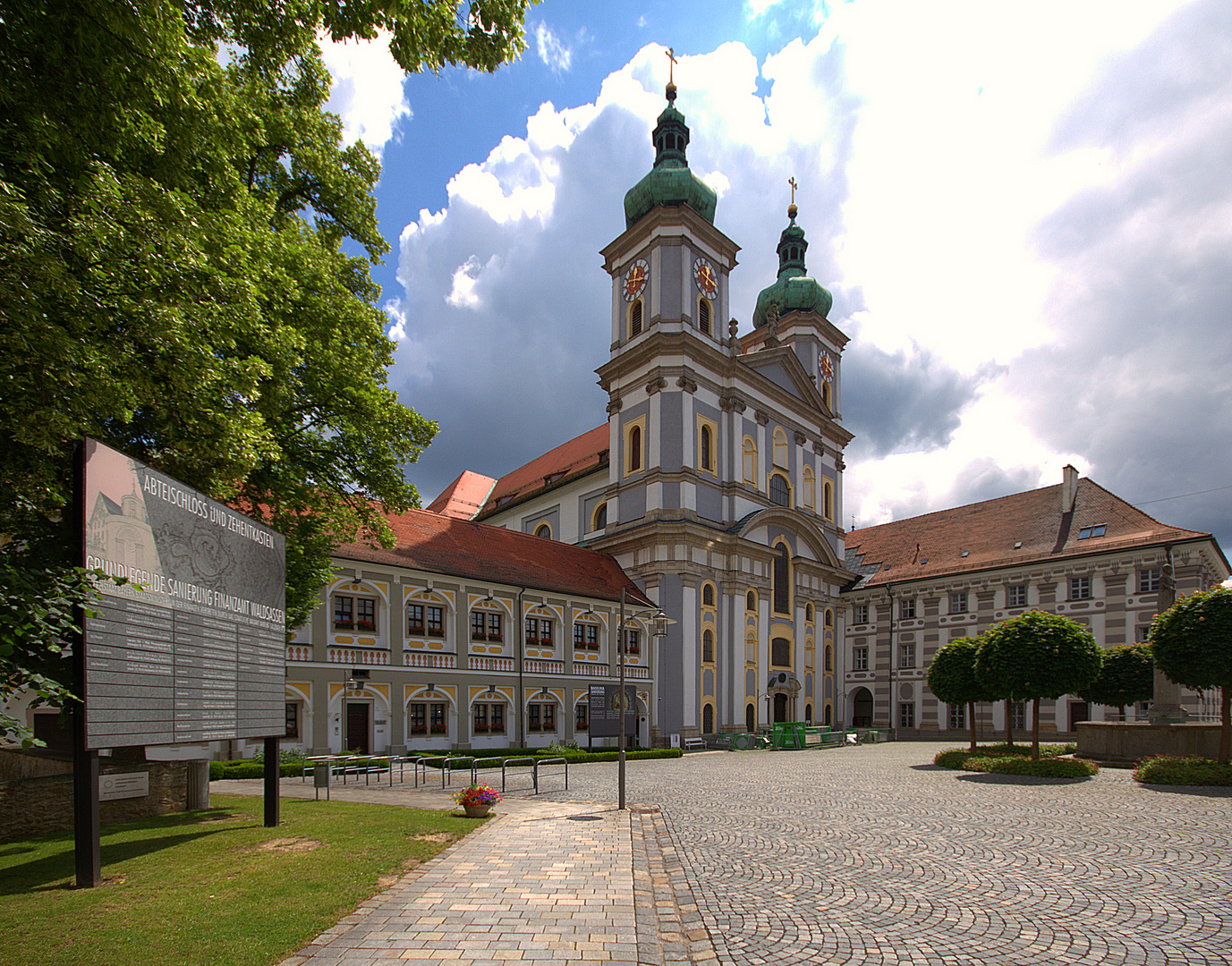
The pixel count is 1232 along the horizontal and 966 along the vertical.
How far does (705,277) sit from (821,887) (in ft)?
128

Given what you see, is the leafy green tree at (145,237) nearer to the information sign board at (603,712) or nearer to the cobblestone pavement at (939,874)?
the cobblestone pavement at (939,874)

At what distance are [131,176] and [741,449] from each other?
37.0 meters

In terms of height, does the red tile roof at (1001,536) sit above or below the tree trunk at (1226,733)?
above

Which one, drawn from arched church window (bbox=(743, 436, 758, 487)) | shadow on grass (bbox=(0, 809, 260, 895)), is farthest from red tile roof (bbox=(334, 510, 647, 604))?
shadow on grass (bbox=(0, 809, 260, 895))

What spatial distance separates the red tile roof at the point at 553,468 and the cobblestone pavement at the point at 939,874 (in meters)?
33.0

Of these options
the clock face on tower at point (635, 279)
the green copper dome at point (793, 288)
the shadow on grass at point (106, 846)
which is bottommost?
the shadow on grass at point (106, 846)

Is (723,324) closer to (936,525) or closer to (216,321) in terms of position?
(936,525)

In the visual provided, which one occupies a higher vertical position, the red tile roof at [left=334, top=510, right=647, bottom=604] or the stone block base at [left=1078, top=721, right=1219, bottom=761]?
the red tile roof at [left=334, top=510, right=647, bottom=604]

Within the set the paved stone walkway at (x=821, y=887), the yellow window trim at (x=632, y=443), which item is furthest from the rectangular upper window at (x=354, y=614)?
the yellow window trim at (x=632, y=443)

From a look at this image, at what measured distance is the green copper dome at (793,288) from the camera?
5450 centimetres

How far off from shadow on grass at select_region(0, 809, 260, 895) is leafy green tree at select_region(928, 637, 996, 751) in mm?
21716

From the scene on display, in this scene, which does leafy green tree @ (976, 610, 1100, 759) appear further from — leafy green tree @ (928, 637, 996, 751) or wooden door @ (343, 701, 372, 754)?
wooden door @ (343, 701, 372, 754)

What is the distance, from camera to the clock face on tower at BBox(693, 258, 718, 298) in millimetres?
43434

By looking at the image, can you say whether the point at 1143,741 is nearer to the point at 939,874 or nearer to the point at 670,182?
the point at 939,874
